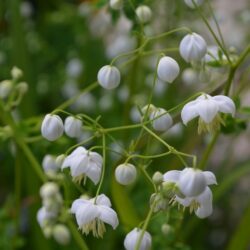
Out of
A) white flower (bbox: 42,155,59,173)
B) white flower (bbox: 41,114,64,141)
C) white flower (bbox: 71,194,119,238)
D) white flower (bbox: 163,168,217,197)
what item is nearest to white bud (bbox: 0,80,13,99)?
white flower (bbox: 42,155,59,173)

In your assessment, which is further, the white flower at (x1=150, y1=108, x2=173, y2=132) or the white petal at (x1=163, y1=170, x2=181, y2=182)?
the white flower at (x1=150, y1=108, x2=173, y2=132)

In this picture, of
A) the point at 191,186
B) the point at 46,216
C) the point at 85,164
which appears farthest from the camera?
the point at 46,216

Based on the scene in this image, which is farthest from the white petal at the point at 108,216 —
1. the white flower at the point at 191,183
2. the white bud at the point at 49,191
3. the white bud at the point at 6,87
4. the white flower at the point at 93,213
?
the white bud at the point at 6,87

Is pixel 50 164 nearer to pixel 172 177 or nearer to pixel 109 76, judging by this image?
pixel 109 76

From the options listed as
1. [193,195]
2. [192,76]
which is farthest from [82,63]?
[193,195]

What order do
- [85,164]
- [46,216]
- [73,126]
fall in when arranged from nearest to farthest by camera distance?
[85,164]
[73,126]
[46,216]

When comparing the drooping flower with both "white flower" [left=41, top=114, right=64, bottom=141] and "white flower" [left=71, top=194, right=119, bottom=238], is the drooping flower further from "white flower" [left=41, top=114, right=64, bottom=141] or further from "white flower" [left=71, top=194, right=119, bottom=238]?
"white flower" [left=41, top=114, right=64, bottom=141]

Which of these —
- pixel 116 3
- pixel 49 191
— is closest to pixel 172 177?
pixel 49 191
